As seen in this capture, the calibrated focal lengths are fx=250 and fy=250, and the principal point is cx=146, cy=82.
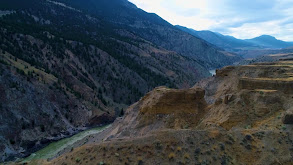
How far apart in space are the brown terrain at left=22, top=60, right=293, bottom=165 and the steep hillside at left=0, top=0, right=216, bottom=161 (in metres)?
23.6

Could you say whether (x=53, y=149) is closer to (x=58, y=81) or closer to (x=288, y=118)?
(x=58, y=81)

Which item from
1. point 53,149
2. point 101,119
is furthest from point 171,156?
point 101,119

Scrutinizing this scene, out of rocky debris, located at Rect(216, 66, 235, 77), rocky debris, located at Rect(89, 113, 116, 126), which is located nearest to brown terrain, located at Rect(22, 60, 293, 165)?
rocky debris, located at Rect(216, 66, 235, 77)

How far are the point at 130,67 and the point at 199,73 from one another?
5395 cm

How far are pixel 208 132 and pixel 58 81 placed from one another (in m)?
51.2

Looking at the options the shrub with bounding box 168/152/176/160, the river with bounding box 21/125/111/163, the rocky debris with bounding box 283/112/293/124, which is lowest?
the river with bounding box 21/125/111/163

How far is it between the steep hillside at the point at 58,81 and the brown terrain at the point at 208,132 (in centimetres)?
2362

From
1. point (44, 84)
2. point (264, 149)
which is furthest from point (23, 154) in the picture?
point (264, 149)

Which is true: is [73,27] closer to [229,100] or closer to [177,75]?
[177,75]

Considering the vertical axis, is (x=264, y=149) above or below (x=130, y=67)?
below

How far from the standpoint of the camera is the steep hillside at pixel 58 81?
46.6 meters

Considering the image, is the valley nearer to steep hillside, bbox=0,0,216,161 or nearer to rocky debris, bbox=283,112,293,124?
rocky debris, bbox=283,112,293,124

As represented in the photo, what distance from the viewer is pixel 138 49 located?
447 ft

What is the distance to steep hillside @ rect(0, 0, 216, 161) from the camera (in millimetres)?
46594
